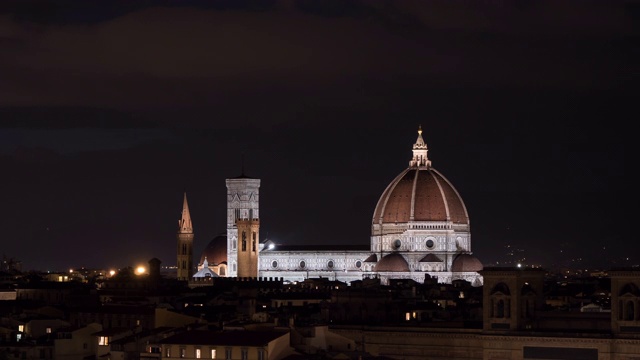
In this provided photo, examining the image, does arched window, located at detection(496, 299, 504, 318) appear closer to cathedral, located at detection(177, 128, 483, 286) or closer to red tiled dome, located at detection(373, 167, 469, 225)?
cathedral, located at detection(177, 128, 483, 286)

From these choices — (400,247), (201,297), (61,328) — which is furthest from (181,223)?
(61,328)

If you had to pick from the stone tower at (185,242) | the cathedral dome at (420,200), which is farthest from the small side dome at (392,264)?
the stone tower at (185,242)

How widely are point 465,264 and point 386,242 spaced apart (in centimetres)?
1130

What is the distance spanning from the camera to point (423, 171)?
610 ft

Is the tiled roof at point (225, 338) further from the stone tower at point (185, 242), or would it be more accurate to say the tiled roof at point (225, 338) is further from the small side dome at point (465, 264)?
the stone tower at point (185, 242)

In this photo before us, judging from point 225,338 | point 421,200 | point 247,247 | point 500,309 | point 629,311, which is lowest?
point 225,338

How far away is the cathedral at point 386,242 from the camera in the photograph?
180 meters

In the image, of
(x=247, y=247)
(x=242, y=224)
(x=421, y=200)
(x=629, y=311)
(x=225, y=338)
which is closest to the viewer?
(x=225, y=338)

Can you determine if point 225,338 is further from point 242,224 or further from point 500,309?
point 242,224

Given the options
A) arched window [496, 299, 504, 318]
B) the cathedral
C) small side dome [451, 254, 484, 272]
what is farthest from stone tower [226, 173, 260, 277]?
arched window [496, 299, 504, 318]

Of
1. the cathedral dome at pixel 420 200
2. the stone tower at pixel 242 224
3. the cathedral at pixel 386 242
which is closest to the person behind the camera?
the cathedral at pixel 386 242

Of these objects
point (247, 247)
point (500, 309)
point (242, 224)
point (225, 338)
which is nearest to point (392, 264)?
point (247, 247)

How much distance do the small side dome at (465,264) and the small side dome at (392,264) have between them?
13.4 feet

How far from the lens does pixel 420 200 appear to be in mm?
183750
